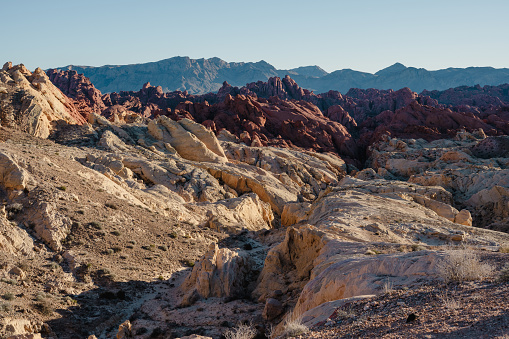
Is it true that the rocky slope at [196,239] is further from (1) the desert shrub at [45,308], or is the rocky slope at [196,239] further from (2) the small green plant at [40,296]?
(2) the small green plant at [40,296]

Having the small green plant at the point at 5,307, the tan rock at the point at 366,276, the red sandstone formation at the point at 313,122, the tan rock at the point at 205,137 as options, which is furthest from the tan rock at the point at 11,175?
the red sandstone formation at the point at 313,122

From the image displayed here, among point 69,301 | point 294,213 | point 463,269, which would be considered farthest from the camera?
point 294,213

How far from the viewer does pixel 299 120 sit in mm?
105500

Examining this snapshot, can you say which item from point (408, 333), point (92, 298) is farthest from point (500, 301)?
point (92, 298)

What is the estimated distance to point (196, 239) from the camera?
3100cm

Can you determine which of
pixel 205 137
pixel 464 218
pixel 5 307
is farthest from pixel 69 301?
pixel 205 137

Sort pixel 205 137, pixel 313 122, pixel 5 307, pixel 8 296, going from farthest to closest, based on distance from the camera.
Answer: pixel 313 122, pixel 205 137, pixel 8 296, pixel 5 307

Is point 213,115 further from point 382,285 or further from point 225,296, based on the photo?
point 382,285

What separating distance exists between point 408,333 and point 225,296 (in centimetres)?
1357

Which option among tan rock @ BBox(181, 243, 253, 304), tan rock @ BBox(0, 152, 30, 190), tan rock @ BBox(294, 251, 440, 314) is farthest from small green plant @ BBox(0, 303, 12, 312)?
tan rock @ BBox(294, 251, 440, 314)

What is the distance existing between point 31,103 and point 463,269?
155 ft

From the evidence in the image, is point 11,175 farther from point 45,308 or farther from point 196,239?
point 196,239

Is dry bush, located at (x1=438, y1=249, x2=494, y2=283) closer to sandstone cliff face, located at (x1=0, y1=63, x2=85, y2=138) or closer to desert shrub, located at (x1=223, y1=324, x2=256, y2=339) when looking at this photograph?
desert shrub, located at (x1=223, y1=324, x2=256, y2=339)

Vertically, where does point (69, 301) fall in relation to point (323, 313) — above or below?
below
